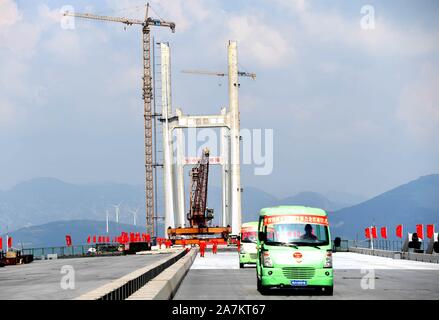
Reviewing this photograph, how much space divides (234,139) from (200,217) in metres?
15.2

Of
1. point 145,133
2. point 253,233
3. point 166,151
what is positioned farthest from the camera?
point 145,133

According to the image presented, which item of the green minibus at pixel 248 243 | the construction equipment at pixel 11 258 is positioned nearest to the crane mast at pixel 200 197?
the construction equipment at pixel 11 258

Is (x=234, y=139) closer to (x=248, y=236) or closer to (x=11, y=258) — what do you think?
(x=11, y=258)

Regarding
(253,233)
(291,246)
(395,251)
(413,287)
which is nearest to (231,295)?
(291,246)

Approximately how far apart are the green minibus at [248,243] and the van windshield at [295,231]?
16439 millimetres

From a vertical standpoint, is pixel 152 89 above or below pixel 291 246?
above

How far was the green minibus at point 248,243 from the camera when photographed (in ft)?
131

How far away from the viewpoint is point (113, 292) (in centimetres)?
1474

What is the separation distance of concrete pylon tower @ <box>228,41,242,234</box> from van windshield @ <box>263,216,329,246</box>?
99.2 metres

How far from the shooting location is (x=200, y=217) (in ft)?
443

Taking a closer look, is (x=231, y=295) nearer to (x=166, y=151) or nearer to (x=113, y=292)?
(x=113, y=292)

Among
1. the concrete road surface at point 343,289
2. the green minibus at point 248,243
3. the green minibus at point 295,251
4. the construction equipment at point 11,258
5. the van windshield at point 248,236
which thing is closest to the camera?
the concrete road surface at point 343,289

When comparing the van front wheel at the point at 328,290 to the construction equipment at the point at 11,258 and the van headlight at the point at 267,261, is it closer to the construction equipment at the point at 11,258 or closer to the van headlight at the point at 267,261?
the van headlight at the point at 267,261
